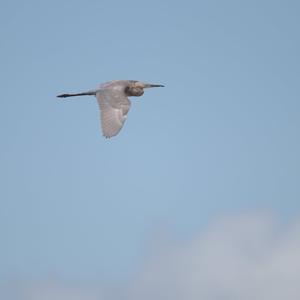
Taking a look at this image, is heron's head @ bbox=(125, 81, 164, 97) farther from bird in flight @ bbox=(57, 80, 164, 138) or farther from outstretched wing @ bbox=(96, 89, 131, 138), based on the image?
outstretched wing @ bbox=(96, 89, 131, 138)

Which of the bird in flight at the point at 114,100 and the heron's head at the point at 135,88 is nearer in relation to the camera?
the bird in flight at the point at 114,100

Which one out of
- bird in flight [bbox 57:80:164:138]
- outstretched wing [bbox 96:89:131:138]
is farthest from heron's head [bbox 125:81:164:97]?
outstretched wing [bbox 96:89:131:138]

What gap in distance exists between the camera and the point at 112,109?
35312 mm

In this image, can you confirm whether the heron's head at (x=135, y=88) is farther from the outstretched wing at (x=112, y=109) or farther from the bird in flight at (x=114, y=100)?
the outstretched wing at (x=112, y=109)

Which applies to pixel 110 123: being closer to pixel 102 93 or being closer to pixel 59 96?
pixel 102 93

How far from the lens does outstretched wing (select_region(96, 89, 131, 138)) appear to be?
1340 inches

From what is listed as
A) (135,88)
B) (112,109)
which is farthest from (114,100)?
(135,88)

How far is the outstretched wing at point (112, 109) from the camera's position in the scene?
112 feet

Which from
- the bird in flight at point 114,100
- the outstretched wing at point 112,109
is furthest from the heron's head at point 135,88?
the outstretched wing at point 112,109

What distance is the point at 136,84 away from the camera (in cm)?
3894

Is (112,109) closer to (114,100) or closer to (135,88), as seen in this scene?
Result: (114,100)

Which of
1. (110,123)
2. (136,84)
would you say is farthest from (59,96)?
(110,123)

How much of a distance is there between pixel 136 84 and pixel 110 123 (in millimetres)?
5013

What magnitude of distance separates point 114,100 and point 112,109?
101 cm
